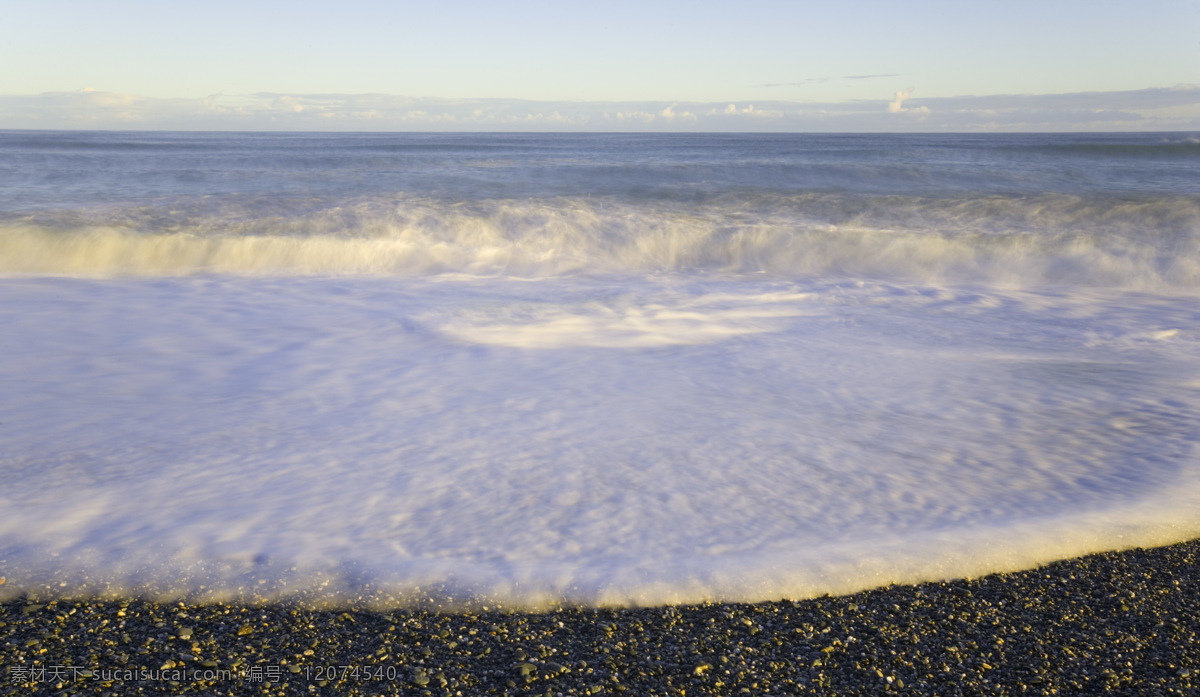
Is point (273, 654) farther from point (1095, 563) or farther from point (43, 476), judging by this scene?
point (1095, 563)

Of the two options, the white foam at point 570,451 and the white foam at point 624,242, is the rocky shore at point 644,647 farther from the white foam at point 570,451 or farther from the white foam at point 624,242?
the white foam at point 624,242

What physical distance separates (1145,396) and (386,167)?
642 inches

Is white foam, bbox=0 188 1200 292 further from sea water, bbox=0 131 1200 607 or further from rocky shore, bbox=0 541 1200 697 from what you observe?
rocky shore, bbox=0 541 1200 697

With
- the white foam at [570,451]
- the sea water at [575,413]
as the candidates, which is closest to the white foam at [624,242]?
the sea water at [575,413]

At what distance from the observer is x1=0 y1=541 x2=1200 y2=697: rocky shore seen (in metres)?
1.67

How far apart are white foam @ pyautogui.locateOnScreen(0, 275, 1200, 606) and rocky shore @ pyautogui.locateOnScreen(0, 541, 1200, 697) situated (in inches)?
4.1

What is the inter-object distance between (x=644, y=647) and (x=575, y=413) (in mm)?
1653

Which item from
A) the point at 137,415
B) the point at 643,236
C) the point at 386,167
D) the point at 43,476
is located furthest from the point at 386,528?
the point at 386,167

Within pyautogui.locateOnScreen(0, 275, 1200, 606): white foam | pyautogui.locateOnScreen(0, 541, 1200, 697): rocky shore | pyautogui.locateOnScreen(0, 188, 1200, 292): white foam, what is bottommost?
pyautogui.locateOnScreen(0, 541, 1200, 697): rocky shore

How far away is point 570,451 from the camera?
9.72ft

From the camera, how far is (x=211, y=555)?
217cm

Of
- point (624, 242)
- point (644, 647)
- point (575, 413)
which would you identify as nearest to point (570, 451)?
point (575, 413)

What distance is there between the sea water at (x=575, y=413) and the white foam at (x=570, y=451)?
0.05ft

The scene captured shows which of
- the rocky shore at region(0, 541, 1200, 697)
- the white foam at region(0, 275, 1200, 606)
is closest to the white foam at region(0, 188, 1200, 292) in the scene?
the white foam at region(0, 275, 1200, 606)
